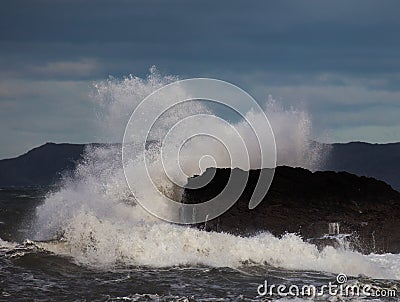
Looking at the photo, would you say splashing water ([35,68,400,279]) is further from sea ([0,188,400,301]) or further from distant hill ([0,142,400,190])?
distant hill ([0,142,400,190])

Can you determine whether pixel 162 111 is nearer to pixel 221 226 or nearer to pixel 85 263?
pixel 221 226

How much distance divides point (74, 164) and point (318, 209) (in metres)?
113

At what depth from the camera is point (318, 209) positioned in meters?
23.5

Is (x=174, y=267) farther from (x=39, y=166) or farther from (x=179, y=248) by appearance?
(x=39, y=166)

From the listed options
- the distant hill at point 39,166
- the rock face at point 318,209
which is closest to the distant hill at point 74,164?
the distant hill at point 39,166

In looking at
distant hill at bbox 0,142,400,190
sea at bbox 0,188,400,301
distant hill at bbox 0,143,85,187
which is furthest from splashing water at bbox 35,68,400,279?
distant hill at bbox 0,143,85,187

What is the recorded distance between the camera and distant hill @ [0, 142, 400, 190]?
99062 mm

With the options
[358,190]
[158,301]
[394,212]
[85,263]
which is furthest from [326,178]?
[158,301]

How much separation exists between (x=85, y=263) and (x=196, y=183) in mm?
9810

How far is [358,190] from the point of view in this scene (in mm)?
25188

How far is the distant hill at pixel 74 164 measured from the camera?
3900 inches

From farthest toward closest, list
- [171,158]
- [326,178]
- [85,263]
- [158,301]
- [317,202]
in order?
[171,158]
[326,178]
[317,202]
[85,263]
[158,301]

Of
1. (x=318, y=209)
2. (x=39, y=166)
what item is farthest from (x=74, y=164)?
(x=318, y=209)

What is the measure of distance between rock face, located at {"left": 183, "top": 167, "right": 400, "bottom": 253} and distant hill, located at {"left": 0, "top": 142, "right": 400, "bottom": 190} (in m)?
51.9
